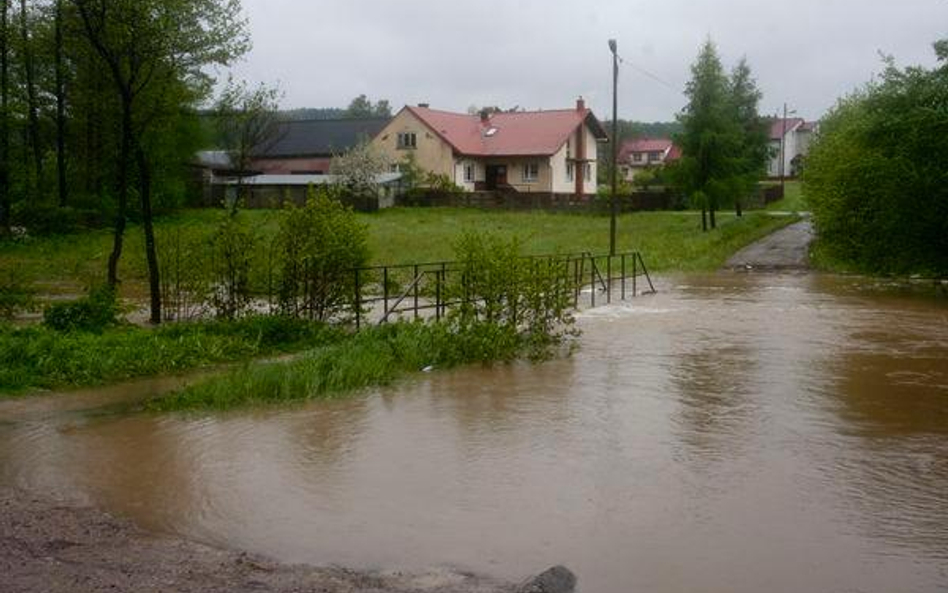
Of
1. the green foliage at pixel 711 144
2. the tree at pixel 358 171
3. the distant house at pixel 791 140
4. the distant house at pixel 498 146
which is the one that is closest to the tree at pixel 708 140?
the green foliage at pixel 711 144

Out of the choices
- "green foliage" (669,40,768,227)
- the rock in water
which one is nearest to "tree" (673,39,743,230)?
"green foliage" (669,40,768,227)

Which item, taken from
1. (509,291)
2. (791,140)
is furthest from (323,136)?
(791,140)

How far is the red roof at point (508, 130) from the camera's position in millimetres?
62000

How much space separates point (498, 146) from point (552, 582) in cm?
5879

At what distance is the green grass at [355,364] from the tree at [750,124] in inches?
1338

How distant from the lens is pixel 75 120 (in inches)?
1682

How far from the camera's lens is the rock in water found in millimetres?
6328

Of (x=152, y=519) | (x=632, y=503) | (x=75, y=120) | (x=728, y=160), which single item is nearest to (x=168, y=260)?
(x=152, y=519)

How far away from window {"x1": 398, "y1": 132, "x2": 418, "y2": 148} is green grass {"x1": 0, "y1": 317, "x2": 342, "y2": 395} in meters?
46.6

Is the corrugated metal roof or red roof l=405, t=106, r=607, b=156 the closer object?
red roof l=405, t=106, r=607, b=156

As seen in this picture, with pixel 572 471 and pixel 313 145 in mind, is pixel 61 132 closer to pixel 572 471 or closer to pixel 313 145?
pixel 313 145

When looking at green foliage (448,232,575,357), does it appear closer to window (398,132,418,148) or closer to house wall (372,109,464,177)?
house wall (372,109,464,177)

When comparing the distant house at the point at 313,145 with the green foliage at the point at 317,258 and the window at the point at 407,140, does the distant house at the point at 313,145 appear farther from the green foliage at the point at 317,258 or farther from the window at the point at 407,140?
the green foliage at the point at 317,258

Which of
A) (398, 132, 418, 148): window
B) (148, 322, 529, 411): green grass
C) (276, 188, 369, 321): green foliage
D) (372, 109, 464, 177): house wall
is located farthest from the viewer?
(398, 132, 418, 148): window
